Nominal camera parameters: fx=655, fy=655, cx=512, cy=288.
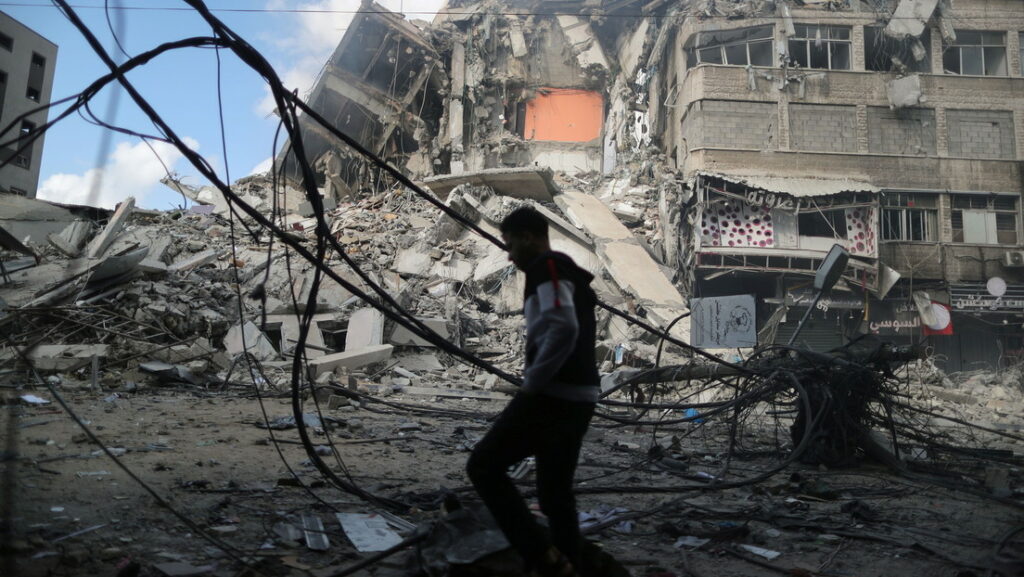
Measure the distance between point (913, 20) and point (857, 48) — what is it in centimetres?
171

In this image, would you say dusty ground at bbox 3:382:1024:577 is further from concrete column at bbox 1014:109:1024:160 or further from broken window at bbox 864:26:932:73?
concrete column at bbox 1014:109:1024:160

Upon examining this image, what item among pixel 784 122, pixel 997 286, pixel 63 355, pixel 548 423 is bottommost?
pixel 548 423

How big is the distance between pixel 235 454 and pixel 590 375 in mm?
3764

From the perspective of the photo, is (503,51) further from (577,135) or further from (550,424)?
(550,424)

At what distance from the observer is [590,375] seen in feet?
7.84

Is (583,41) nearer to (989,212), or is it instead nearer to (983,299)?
(989,212)

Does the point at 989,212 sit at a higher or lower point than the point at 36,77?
lower

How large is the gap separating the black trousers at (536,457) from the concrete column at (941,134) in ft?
72.5

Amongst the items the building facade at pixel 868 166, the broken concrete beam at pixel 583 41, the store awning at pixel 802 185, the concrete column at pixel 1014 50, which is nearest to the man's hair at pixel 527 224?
the building facade at pixel 868 166

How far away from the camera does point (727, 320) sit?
8125mm

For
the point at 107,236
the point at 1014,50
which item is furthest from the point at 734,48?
the point at 107,236

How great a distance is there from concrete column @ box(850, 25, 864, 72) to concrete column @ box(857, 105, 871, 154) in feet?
4.26

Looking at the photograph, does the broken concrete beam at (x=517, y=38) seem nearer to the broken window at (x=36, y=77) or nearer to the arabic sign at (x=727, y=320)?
the arabic sign at (x=727, y=320)

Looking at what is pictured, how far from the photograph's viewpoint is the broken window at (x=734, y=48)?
20234 mm
